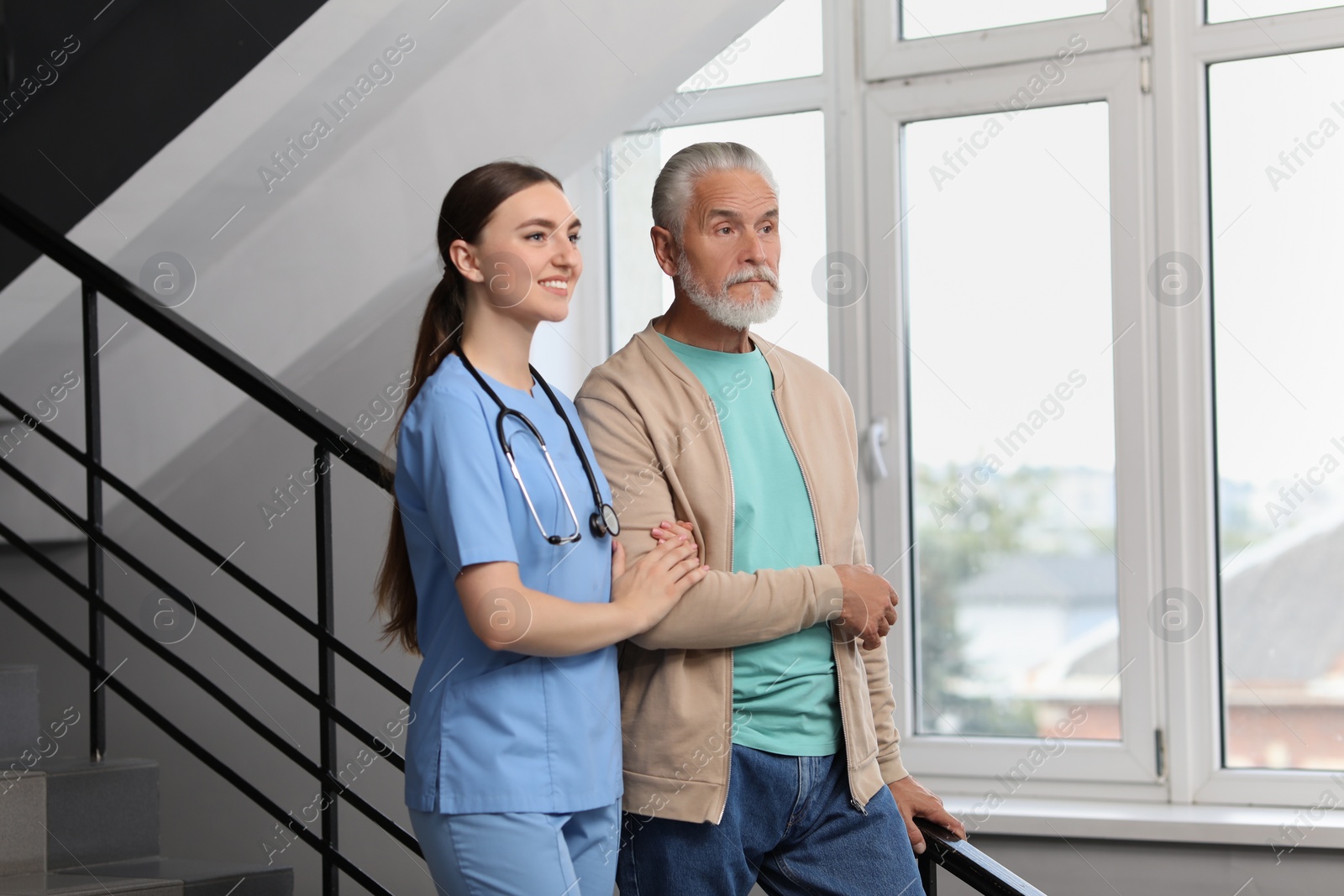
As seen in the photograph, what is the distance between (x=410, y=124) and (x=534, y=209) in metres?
1.43

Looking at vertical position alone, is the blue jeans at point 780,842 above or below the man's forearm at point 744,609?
below

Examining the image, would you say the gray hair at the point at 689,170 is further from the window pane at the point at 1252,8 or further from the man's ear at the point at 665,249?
the window pane at the point at 1252,8

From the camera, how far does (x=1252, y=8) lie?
2.65m

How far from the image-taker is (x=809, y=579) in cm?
133

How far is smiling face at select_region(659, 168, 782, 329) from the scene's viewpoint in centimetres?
145

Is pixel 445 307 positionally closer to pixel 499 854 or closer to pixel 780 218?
pixel 499 854

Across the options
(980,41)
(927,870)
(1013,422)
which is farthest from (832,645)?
(980,41)

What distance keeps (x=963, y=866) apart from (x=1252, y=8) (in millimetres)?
2132

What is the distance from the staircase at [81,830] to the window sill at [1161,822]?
152cm

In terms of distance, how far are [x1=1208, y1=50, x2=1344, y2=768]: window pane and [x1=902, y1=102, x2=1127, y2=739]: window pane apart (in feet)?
0.81

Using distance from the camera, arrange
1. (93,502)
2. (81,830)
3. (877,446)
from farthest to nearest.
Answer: (877,446) < (93,502) < (81,830)

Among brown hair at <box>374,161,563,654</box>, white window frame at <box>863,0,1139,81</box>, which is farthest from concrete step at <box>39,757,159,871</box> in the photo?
white window frame at <box>863,0,1139,81</box>

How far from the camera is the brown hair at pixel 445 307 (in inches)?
50.7

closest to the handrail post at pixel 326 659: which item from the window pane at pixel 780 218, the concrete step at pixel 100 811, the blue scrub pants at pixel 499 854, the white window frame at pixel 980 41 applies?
the concrete step at pixel 100 811
